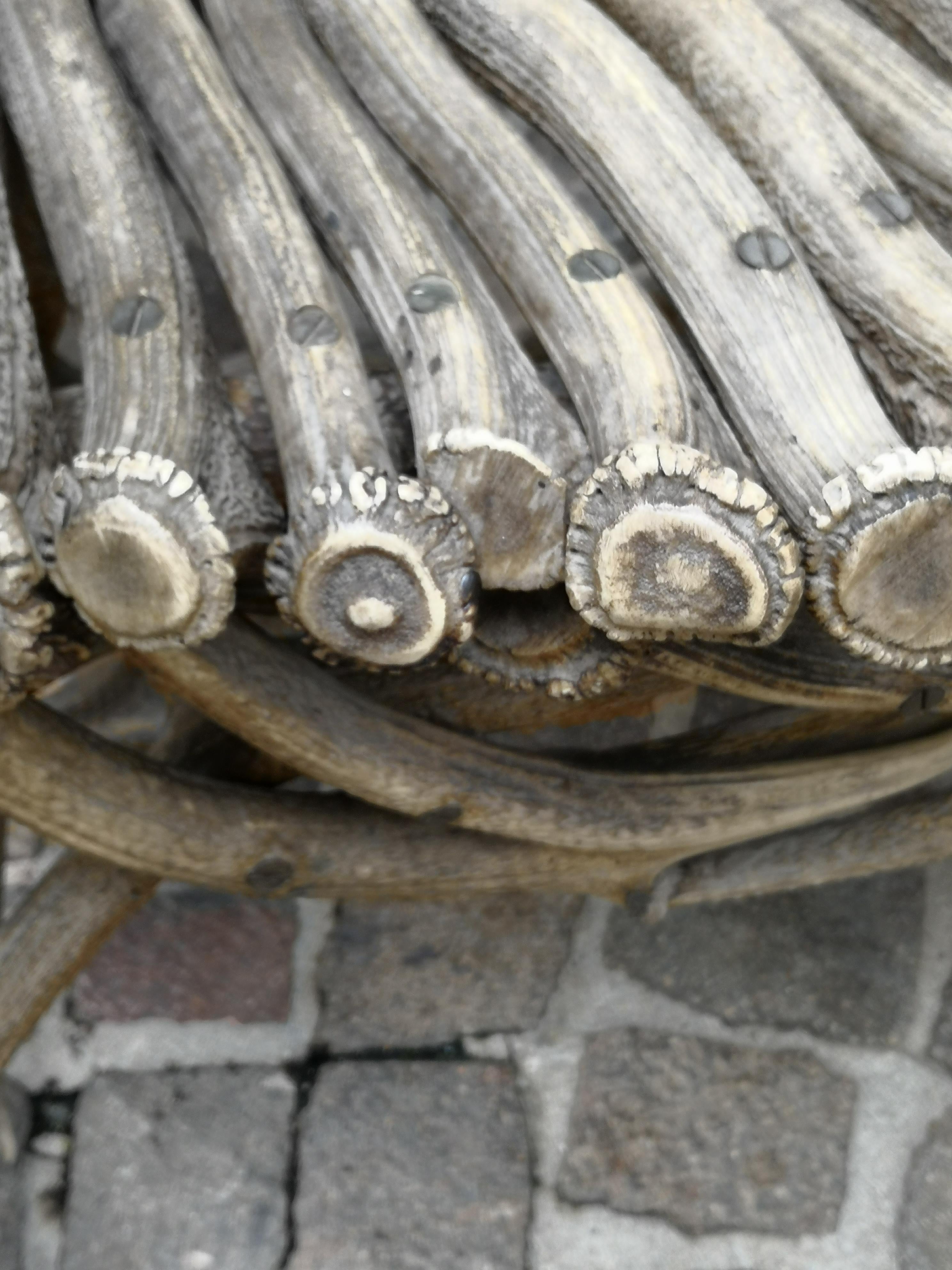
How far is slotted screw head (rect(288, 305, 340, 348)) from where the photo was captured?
57 centimetres

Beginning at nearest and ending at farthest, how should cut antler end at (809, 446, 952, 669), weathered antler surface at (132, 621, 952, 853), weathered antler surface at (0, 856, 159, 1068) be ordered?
cut antler end at (809, 446, 952, 669), weathered antler surface at (132, 621, 952, 853), weathered antler surface at (0, 856, 159, 1068)

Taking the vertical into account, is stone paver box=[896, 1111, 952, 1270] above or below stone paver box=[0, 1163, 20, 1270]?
above

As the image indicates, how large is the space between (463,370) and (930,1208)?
0.87 metres

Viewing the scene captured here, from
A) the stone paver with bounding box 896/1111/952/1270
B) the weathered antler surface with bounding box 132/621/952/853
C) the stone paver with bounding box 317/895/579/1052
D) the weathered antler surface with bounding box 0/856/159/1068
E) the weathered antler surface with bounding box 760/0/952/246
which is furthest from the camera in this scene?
the stone paver with bounding box 317/895/579/1052

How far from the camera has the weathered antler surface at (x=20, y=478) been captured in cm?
54

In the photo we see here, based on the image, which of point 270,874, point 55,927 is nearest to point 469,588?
point 270,874

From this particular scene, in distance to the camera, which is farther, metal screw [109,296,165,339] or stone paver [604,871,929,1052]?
stone paver [604,871,929,1052]

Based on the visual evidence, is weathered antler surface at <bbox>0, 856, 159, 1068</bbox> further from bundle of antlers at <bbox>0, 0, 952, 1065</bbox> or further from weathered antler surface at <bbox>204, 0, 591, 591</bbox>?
weathered antler surface at <bbox>204, 0, 591, 591</bbox>

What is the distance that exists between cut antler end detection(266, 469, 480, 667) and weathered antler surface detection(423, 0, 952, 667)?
14 cm

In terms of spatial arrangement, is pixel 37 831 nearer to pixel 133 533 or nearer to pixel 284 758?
pixel 284 758

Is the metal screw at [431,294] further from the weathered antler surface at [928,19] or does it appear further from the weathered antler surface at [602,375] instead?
the weathered antler surface at [928,19]

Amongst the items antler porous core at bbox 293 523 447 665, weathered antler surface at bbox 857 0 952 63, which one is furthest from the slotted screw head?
weathered antler surface at bbox 857 0 952 63

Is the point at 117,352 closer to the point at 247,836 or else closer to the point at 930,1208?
the point at 247,836

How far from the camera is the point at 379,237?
1.95 feet
